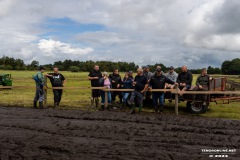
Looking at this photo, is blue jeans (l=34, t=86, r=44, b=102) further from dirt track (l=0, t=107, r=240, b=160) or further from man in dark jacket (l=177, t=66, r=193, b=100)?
man in dark jacket (l=177, t=66, r=193, b=100)

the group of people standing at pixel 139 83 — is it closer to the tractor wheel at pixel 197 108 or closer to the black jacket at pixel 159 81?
the black jacket at pixel 159 81

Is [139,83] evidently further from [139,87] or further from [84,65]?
[84,65]

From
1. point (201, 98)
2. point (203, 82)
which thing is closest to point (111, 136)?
point (201, 98)

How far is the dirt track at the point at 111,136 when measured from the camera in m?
6.34

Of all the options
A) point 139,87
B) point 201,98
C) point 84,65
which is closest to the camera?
point 201,98

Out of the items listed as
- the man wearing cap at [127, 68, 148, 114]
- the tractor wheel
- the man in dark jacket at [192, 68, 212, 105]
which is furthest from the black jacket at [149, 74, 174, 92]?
the tractor wheel

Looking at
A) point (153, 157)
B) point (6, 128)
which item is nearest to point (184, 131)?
point (153, 157)

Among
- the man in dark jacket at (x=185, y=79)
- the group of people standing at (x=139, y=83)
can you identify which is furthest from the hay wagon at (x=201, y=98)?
the man in dark jacket at (x=185, y=79)

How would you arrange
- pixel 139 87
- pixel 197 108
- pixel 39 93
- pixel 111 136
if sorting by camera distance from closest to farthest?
pixel 111 136, pixel 139 87, pixel 197 108, pixel 39 93

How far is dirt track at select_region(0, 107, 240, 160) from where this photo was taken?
6.34 meters

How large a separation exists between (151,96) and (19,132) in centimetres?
678

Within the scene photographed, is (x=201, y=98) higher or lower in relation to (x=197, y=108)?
higher

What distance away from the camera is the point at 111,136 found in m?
7.90

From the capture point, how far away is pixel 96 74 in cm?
1407
